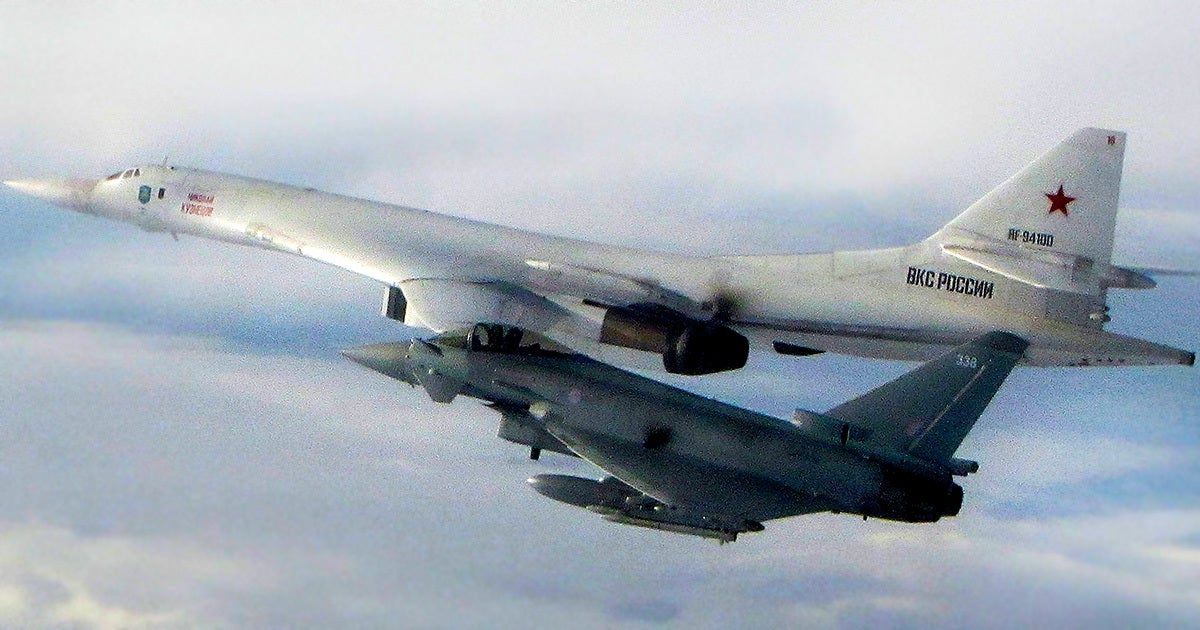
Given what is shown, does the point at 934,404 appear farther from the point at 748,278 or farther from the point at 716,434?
the point at 748,278

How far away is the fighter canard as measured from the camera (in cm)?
3253

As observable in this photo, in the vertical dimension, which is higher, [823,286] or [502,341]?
[823,286]

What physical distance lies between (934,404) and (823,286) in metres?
3.92

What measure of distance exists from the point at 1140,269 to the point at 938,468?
583 centimetres

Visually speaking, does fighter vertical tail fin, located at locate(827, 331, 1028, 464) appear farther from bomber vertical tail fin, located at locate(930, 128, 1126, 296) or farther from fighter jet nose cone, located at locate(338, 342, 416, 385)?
fighter jet nose cone, located at locate(338, 342, 416, 385)

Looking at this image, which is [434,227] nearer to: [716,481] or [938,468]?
[716,481]

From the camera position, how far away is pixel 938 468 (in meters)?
32.6

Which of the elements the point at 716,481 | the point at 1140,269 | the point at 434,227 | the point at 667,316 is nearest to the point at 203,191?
the point at 434,227

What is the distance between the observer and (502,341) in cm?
3419

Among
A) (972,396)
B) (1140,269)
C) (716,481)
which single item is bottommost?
(716,481)

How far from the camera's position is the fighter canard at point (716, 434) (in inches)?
1281

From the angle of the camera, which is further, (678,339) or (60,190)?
(60,190)

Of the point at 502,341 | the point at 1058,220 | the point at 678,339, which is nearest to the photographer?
the point at 678,339

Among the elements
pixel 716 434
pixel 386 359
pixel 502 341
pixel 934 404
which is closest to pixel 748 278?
pixel 716 434
